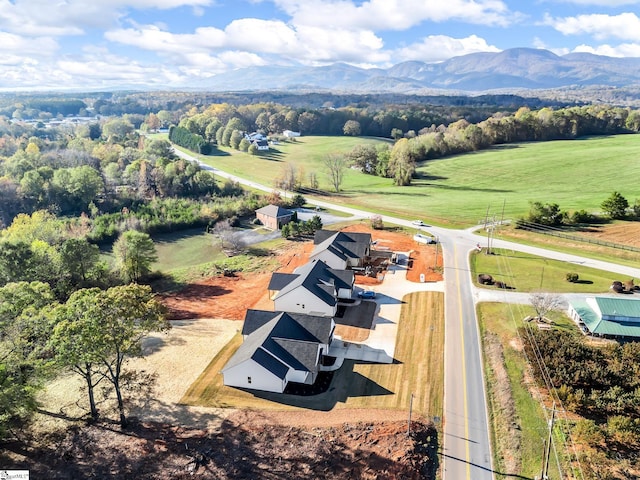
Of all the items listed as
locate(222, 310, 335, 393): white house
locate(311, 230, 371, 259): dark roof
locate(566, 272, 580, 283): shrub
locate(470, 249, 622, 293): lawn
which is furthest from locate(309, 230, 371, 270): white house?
locate(566, 272, 580, 283): shrub

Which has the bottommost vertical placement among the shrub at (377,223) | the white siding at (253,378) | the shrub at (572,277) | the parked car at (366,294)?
the white siding at (253,378)

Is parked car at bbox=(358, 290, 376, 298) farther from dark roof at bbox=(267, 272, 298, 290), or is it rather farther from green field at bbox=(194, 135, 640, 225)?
green field at bbox=(194, 135, 640, 225)

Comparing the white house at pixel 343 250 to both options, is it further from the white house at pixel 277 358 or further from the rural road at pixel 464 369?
the white house at pixel 277 358

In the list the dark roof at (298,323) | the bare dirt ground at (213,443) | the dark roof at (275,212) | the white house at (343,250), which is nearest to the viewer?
the bare dirt ground at (213,443)

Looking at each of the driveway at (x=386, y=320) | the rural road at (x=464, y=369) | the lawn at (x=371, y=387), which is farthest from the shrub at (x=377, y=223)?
the lawn at (x=371, y=387)

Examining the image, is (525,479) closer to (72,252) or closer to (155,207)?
(72,252)

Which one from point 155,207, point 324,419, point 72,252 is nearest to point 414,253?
point 324,419

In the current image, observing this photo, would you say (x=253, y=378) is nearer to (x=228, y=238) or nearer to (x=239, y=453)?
(x=239, y=453)

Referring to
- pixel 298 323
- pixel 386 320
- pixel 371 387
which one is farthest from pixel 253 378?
pixel 386 320
